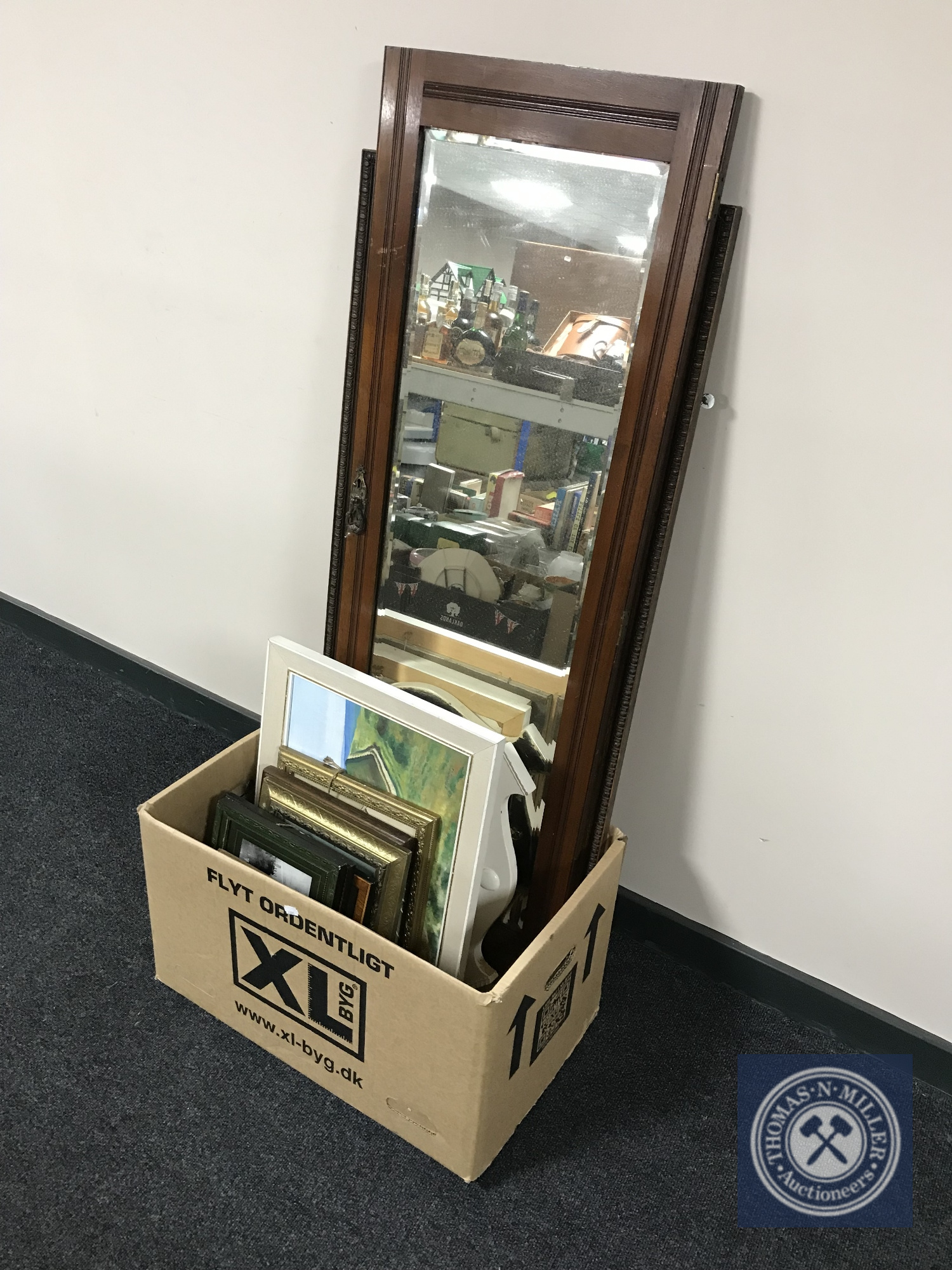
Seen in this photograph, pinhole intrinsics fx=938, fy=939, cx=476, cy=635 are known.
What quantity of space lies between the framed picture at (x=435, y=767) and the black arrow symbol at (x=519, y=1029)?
13cm

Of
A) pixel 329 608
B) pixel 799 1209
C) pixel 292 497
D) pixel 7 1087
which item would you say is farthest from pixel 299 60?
pixel 799 1209

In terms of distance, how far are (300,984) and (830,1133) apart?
2.80ft

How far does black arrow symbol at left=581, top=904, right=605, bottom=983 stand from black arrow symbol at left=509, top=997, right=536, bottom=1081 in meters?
0.19

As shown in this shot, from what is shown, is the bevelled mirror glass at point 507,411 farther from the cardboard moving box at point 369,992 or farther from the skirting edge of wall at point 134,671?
the skirting edge of wall at point 134,671

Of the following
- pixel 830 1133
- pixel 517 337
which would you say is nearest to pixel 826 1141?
pixel 830 1133

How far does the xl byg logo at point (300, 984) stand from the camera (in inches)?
52.9

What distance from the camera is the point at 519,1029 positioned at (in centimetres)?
129

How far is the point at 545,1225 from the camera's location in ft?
4.33

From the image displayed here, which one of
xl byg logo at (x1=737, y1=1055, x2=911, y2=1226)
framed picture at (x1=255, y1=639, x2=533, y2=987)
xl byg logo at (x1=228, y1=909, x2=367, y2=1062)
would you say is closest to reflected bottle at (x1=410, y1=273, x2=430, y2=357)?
framed picture at (x1=255, y1=639, x2=533, y2=987)

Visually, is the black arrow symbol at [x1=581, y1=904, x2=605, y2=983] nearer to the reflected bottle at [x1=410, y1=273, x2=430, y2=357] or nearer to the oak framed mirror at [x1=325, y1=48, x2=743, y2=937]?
the oak framed mirror at [x1=325, y1=48, x2=743, y2=937]

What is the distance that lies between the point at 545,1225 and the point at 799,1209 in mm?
380

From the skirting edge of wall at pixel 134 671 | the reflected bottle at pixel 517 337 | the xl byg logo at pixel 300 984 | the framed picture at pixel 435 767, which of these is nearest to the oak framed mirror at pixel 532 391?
the reflected bottle at pixel 517 337

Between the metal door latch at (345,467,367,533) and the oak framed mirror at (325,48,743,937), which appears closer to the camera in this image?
the oak framed mirror at (325,48,743,937)

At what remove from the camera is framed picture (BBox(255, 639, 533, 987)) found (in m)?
1.34
